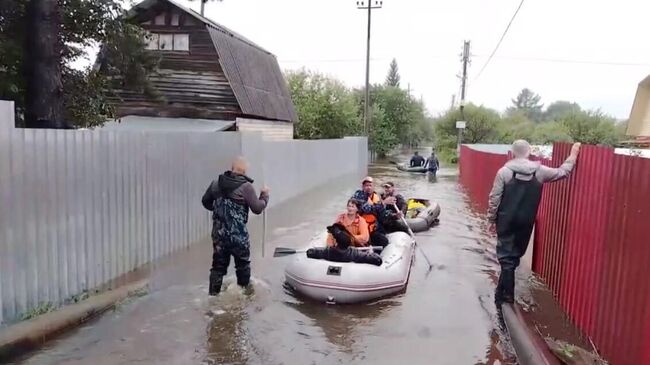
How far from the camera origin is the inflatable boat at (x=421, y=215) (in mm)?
12167

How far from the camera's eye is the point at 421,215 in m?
12.7

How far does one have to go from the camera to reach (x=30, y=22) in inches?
329

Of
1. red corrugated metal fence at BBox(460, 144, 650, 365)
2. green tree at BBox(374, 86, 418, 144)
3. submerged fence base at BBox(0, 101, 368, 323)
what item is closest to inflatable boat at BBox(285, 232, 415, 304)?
red corrugated metal fence at BBox(460, 144, 650, 365)

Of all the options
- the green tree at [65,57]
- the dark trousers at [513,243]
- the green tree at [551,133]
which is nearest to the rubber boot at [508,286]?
the dark trousers at [513,243]

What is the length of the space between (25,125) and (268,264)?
4.15 m

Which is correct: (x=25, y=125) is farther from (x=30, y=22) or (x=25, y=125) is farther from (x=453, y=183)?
(x=453, y=183)

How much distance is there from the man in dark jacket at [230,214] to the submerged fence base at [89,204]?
129 centimetres

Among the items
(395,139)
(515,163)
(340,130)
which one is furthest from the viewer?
(395,139)

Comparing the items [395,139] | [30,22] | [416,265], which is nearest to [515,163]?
[416,265]

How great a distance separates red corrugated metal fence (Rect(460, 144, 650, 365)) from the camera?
425 centimetres

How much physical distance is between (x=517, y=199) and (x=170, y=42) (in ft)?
50.1

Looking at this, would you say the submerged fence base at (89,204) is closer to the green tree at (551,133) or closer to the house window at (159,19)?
the house window at (159,19)

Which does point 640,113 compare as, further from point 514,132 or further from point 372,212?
point 372,212

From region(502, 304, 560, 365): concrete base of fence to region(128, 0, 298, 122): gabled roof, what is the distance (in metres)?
13.8
